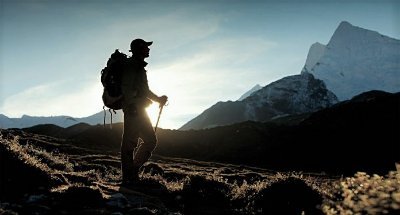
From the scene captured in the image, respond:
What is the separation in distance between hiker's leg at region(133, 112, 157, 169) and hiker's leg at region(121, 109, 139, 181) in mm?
169

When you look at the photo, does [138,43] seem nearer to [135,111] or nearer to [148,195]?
[135,111]

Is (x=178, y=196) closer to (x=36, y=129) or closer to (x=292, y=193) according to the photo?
(x=292, y=193)

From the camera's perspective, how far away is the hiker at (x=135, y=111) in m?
12.1

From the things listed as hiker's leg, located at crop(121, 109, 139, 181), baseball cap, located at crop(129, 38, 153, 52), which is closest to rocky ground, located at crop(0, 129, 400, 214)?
hiker's leg, located at crop(121, 109, 139, 181)

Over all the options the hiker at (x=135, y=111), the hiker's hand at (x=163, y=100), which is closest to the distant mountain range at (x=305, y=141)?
the hiker's hand at (x=163, y=100)

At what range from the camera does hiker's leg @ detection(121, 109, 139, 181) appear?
39.8ft

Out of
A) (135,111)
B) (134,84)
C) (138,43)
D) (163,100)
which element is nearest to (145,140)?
(135,111)

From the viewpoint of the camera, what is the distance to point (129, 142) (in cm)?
1221

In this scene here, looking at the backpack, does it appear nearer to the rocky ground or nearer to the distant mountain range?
the rocky ground

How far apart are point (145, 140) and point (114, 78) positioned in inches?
68.5

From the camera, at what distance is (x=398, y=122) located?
8469 centimetres

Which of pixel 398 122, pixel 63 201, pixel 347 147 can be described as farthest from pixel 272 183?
pixel 398 122

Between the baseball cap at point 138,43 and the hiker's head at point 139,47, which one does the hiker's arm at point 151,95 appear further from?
the baseball cap at point 138,43

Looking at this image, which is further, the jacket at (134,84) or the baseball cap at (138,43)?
the baseball cap at (138,43)
